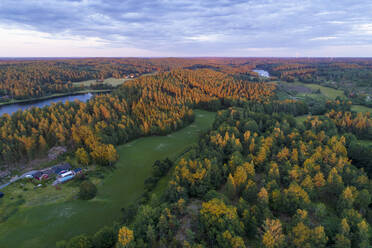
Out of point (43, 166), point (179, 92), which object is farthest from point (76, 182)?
point (179, 92)

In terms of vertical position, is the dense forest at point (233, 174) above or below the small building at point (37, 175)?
above

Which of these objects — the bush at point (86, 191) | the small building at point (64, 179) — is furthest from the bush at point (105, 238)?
the small building at point (64, 179)

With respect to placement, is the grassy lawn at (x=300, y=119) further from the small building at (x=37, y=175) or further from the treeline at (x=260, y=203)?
the small building at (x=37, y=175)

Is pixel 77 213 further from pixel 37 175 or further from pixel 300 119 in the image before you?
pixel 300 119

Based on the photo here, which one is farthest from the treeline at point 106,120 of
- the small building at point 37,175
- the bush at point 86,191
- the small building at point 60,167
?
the bush at point 86,191

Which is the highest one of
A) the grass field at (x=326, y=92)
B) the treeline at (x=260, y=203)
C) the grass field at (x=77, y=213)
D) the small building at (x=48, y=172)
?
the grass field at (x=326, y=92)

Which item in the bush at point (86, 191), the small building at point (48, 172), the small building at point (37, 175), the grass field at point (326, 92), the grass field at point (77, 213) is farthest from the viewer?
the grass field at point (326, 92)

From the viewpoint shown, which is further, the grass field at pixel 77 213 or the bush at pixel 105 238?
the grass field at pixel 77 213

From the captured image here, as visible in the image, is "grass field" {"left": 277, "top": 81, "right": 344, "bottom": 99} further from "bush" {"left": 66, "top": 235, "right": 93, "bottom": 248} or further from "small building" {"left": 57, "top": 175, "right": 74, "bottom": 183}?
"bush" {"left": 66, "top": 235, "right": 93, "bottom": 248}

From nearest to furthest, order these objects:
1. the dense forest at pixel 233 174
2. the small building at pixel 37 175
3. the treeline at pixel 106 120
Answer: the dense forest at pixel 233 174
the small building at pixel 37 175
the treeline at pixel 106 120

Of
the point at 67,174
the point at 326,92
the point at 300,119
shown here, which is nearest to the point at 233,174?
the point at 67,174
